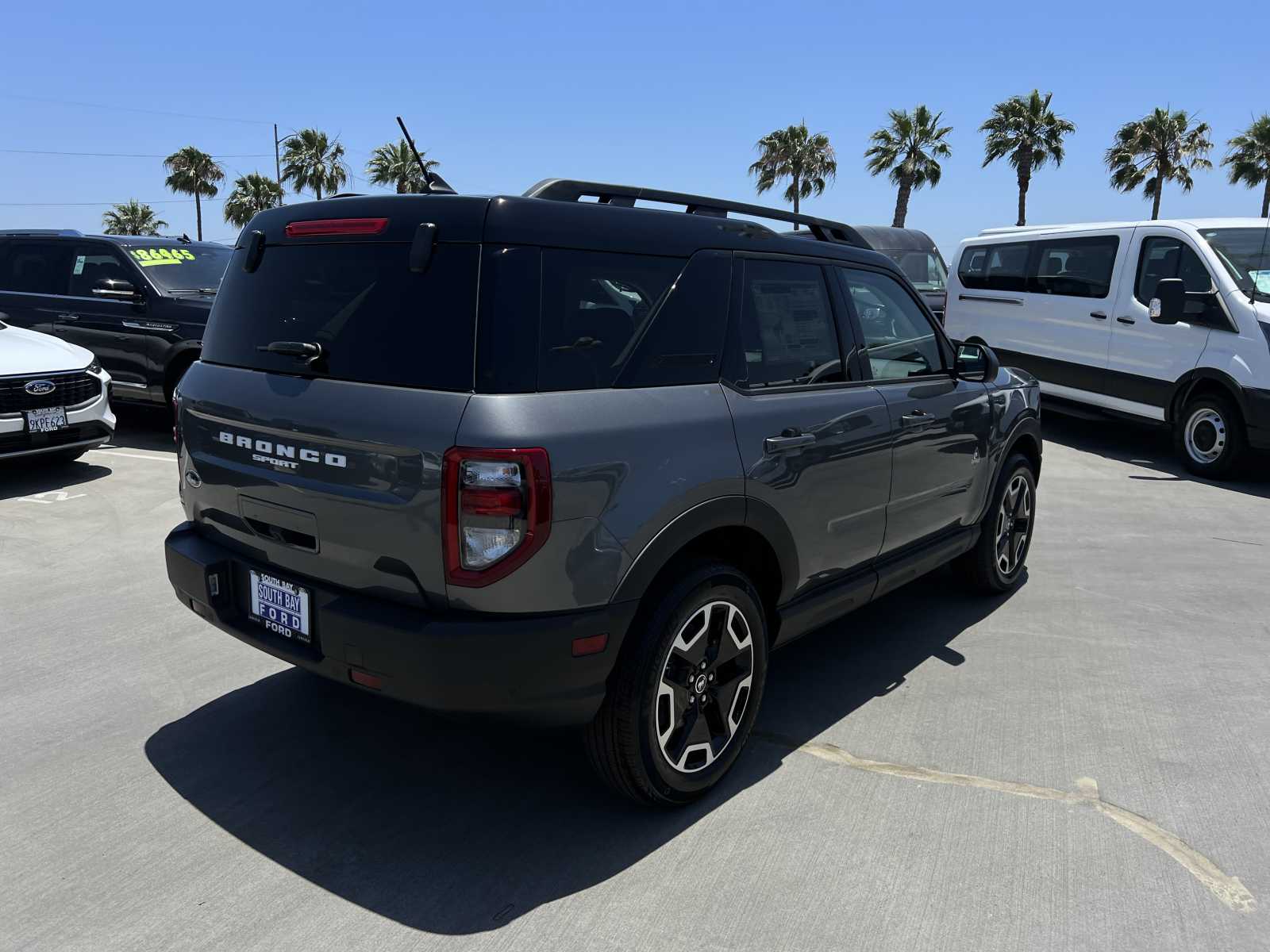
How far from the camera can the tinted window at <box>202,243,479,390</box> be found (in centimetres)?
264

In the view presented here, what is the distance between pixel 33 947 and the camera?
7.96 ft

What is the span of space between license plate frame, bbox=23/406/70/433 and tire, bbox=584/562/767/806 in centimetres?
597

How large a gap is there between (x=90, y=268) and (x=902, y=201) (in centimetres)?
3773

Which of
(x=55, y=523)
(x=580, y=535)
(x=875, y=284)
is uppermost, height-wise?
(x=875, y=284)

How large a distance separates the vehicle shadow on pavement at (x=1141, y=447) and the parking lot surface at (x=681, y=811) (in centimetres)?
401

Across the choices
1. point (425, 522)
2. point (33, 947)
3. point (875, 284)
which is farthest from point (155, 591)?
point (875, 284)

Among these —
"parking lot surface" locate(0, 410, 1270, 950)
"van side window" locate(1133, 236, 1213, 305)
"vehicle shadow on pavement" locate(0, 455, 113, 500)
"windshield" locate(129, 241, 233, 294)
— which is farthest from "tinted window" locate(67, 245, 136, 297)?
"van side window" locate(1133, 236, 1213, 305)

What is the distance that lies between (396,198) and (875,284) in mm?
2141

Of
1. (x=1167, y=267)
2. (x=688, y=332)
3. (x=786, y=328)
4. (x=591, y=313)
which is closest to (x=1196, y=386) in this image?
(x=1167, y=267)

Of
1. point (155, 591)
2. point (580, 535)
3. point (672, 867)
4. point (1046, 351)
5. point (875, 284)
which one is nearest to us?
point (580, 535)

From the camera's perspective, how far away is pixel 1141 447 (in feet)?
33.1

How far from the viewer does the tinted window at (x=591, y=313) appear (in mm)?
2684

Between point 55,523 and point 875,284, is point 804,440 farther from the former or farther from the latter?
point 55,523

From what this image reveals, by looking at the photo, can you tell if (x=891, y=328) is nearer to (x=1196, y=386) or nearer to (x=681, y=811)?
(x=681, y=811)
